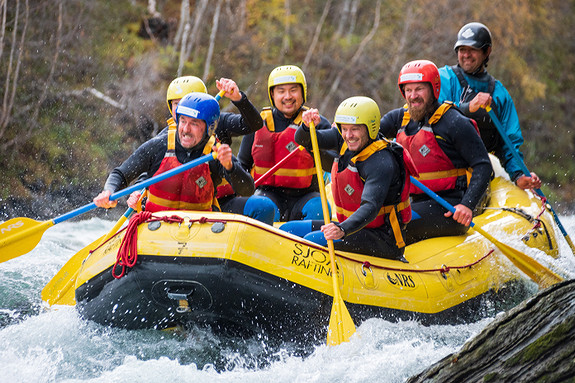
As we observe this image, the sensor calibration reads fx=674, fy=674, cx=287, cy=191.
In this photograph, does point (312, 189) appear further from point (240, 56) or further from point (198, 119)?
point (240, 56)

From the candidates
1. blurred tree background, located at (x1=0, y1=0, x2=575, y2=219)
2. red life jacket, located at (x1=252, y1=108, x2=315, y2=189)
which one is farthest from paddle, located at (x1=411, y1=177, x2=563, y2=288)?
blurred tree background, located at (x1=0, y1=0, x2=575, y2=219)

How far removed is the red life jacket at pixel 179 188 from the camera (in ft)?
14.3

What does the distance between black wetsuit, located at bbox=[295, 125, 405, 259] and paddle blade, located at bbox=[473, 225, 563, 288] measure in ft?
3.08

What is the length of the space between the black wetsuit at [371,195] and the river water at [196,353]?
53cm

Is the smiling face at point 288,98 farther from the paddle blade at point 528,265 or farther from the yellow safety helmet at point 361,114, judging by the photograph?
the paddle blade at point 528,265

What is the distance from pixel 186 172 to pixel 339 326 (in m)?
1.37

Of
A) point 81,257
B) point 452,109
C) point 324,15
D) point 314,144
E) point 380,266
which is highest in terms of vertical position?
point 324,15

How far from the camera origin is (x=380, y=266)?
4.43m

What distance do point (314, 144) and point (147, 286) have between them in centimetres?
155

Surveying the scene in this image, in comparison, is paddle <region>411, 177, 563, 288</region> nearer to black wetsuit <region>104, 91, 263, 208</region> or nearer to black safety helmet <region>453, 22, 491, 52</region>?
black safety helmet <region>453, 22, 491, 52</region>

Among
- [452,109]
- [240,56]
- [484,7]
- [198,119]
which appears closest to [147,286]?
[198,119]

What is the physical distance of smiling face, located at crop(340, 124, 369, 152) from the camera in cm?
428

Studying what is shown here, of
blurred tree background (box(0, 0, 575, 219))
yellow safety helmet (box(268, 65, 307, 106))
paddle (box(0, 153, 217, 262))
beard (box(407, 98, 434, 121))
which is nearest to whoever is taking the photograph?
paddle (box(0, 153, 217, 262))

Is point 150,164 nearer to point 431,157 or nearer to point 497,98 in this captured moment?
point 431,157
